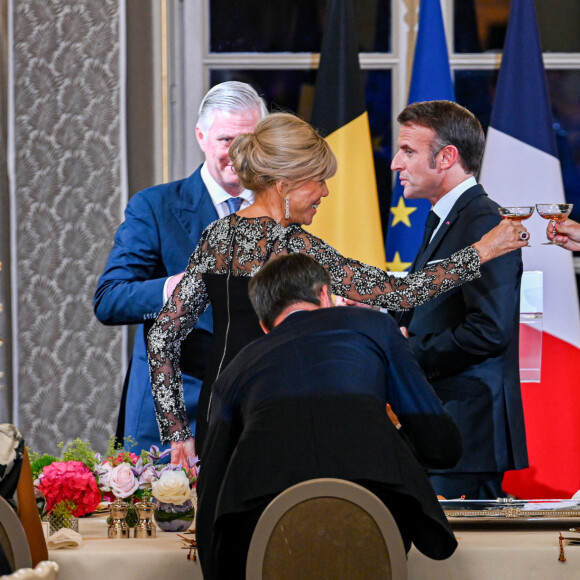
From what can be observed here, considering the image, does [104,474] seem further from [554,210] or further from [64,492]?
[554,210]

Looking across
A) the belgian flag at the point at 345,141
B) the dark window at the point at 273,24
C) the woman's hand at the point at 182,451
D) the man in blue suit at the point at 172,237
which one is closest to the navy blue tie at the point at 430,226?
the man in blue suit at the point at 172,237

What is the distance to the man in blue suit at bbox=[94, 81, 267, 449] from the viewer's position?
3357mm

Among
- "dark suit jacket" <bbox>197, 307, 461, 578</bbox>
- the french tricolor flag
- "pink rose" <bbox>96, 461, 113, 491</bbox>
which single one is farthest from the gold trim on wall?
"dark suit jacket" <bbox>197, 307, 461, 578</bbox>

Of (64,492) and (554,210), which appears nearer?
(64,492)

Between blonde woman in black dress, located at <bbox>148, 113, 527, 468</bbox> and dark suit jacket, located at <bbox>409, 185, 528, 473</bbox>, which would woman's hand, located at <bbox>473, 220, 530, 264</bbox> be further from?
dark suit jacket, located at <bbox>409, 185, 528, 473</bbox>

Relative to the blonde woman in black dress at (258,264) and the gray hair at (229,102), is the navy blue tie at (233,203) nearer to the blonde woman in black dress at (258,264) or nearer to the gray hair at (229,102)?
the gray hair at (229,102)

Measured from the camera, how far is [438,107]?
3.53m

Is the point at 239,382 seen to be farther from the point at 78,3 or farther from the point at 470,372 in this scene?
the point at 78,3

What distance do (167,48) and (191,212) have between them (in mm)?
1469

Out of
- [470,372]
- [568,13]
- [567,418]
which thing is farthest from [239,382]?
[568,13]

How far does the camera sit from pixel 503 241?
294cm

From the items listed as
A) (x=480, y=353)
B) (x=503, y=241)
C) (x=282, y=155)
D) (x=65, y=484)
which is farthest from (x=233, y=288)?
(x=480, y=353)

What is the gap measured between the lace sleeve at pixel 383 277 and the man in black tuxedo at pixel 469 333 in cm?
33

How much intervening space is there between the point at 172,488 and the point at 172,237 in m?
1.34
